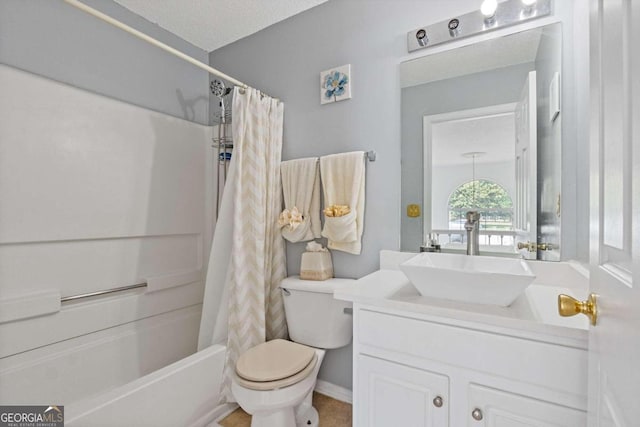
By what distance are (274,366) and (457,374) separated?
0.76 meters

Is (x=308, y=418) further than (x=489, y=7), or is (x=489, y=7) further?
(x=308, y=418)

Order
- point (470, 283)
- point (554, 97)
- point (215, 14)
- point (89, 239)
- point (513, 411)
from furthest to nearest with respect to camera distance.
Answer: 1. point (215, 14)
2. point (89, 239)
3. point (554, 97)
4. point (470, 283)
5. point (513, 411)

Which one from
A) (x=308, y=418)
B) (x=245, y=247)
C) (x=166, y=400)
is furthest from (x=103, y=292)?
(x=308, y=418)

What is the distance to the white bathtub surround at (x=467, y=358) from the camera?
79 centimetres

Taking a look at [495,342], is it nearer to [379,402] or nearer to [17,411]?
[379,402]

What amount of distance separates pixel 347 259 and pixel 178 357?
4.54 ft

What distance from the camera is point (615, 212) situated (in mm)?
501

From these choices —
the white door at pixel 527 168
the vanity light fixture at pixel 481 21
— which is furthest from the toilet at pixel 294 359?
the vanity light fixture at pixel 481 21

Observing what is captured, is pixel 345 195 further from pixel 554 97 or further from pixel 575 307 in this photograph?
pixel 575 307

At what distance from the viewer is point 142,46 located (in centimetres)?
196

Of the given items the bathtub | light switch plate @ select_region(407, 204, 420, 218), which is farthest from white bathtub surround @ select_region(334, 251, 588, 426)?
the bathtub

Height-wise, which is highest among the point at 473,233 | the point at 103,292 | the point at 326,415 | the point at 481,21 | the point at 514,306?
the point at 481,21

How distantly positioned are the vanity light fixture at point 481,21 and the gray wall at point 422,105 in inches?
8.0

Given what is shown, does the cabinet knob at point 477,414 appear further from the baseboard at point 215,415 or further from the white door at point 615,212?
the baseboard at point 215,415
